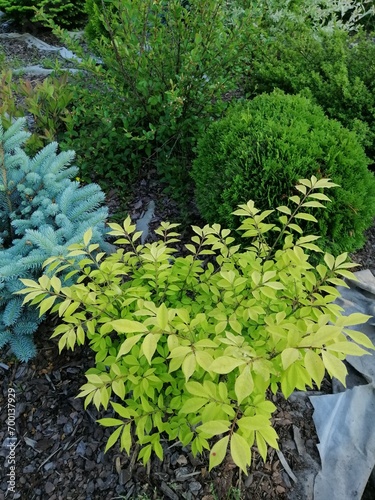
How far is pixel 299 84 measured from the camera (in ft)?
11.6

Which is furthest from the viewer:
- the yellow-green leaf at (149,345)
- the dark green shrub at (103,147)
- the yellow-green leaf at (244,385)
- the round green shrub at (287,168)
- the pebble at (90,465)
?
the dark green shrub at (103,147)

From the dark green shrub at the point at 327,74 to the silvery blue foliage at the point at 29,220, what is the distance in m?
2.10

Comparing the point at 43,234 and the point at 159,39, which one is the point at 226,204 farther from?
the point at 159,39

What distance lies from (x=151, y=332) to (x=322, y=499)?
1.31m

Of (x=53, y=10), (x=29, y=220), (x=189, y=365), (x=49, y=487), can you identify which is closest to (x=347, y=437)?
(x=189, y=365)

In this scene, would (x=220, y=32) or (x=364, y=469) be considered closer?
(x=364, y=469)

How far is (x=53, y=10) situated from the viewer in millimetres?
6965

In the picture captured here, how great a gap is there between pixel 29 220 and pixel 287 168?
1617mm

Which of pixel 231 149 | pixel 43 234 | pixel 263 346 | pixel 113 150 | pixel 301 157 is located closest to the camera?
pixel 263 346

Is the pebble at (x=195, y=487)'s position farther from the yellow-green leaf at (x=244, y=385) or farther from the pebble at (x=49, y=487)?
the yellow-green leaf at (x=244, y=385)

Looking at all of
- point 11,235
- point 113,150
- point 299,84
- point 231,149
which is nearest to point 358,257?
point 231,149

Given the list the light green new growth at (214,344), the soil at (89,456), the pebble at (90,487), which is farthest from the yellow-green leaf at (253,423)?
the pebble at (90,487)

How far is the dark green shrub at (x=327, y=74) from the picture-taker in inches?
127

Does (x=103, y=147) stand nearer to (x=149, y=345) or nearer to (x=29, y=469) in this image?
(x=29, y=469)
